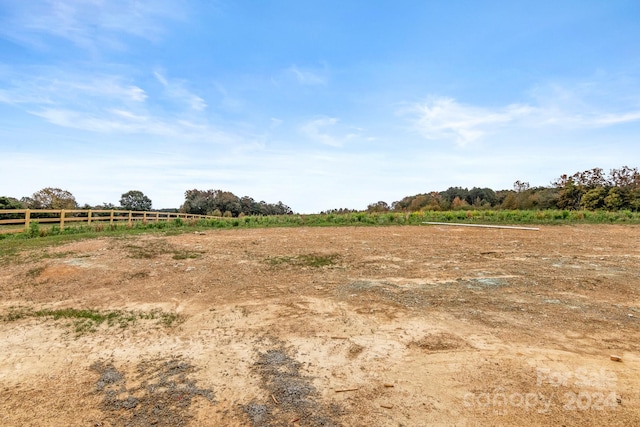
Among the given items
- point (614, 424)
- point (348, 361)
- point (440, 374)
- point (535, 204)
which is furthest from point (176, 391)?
point (535, 204)

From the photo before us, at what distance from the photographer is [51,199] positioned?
29.0m

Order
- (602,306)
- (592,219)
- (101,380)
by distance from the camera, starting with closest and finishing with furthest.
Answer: (101,380), (602,306), (592,219)

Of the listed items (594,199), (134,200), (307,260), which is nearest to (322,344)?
(307,260)

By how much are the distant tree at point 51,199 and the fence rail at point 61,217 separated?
12305 mm

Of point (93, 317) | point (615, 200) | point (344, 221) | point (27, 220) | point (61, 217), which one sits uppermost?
point (615, 200)

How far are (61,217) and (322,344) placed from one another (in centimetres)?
1567

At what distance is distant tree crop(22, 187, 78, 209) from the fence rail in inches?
484

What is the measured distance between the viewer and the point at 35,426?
2.14 meters

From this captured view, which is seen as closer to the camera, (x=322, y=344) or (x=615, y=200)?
(x=322, y=344)

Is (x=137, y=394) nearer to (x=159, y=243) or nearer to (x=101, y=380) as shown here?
(x=101, y=380)

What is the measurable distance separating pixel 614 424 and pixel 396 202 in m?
42.3

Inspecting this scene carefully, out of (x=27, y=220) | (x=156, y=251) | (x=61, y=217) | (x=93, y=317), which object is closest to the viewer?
(x=93, y=317)

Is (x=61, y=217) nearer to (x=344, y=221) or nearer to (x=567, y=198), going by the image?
(x=344, y=221)

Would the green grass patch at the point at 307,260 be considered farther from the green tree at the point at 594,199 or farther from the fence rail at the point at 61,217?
the green tree at the point at 594,199
